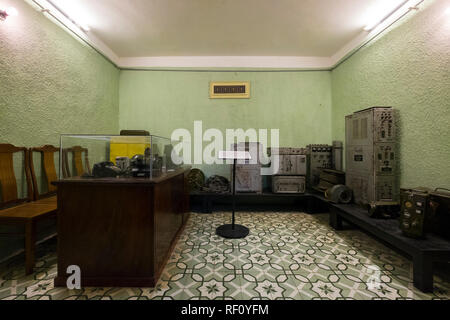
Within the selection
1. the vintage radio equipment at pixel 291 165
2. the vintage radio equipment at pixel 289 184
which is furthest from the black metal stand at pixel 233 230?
the vintage radio equipment at pixel 291 165

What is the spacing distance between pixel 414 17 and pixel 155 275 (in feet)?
15.0

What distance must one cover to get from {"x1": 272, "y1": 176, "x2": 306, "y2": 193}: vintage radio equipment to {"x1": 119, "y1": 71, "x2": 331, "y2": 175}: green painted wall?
3.50ft

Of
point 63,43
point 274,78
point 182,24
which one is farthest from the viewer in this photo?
point 274,78

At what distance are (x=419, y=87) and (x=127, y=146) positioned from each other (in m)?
3.83

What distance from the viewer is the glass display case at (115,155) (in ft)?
5.82

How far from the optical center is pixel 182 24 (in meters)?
3.22

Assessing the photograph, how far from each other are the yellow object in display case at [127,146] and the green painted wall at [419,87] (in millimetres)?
3483

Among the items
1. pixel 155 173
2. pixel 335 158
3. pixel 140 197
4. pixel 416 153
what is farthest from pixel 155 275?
pixel 335 158

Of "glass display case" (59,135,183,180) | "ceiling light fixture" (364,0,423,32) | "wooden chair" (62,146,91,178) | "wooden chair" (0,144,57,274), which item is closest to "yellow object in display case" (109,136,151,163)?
"glass display case" (59,135,183,180)

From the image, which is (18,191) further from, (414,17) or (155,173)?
(414,17)

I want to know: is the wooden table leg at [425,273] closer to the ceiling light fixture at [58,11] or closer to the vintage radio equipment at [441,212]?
the vintage radio equipment at [441,212]

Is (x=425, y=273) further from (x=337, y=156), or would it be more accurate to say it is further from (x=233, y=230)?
(x=337, y=156)

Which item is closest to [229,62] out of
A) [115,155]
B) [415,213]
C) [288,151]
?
[288,151]

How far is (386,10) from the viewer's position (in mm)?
2826
